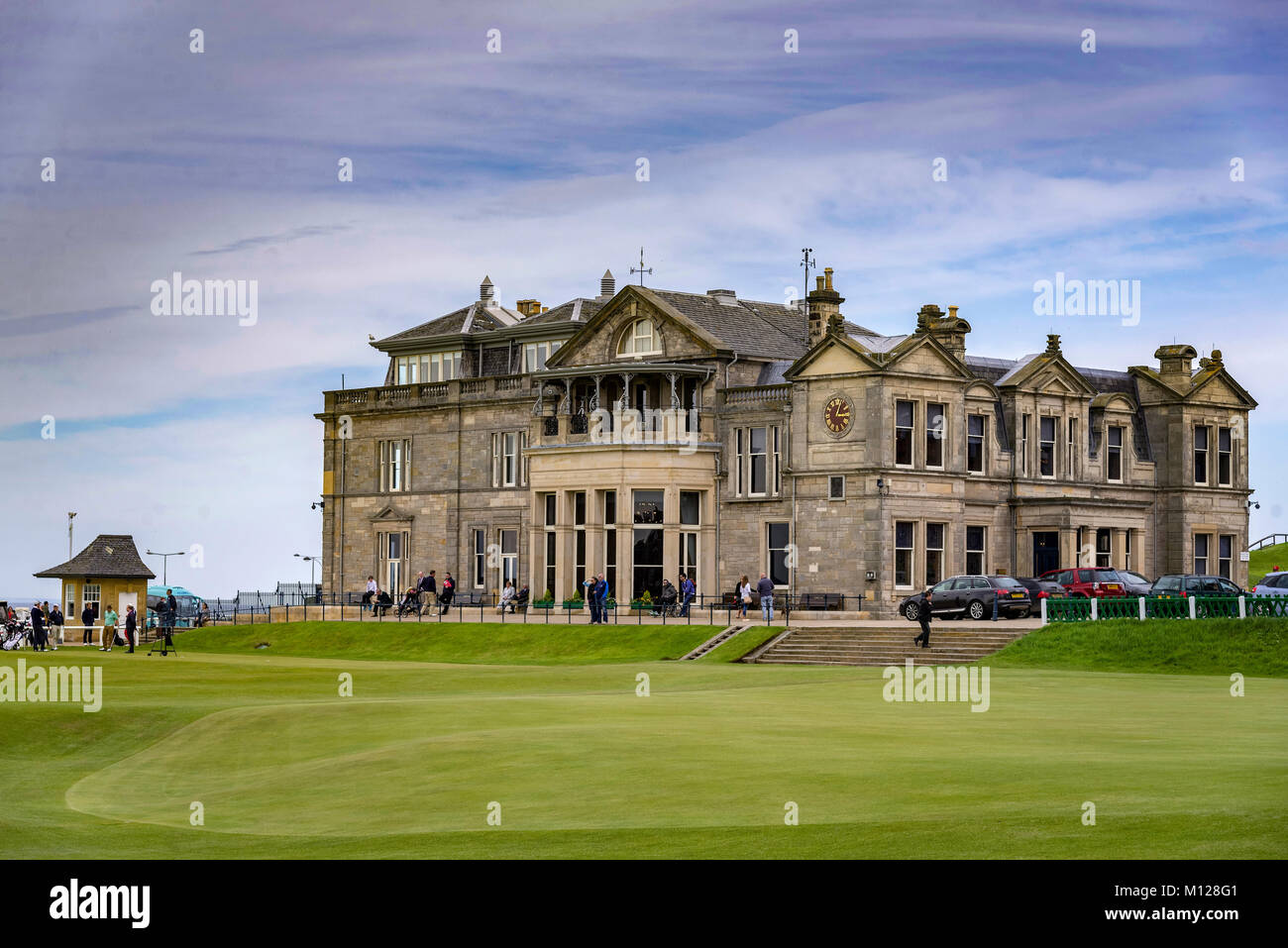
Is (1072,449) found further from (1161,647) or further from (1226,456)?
(1161,647)

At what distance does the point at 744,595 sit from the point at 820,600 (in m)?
2.78

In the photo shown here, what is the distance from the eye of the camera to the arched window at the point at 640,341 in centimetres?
6525

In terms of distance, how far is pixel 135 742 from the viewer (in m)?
29.5

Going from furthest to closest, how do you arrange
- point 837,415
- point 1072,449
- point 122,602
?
point 122,602 → point 1072,449 → point 837,415

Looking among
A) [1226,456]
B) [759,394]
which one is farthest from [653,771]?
[1226,456]

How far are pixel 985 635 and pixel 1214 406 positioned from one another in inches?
967

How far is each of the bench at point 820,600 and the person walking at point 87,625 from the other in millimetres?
27137

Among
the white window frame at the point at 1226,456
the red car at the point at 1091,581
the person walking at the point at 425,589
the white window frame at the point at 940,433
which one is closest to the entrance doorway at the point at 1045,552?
the white window frame at the point at 940,433

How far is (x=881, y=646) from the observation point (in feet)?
156

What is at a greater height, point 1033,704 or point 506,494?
point 506,494

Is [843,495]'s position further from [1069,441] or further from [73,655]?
[73,655]

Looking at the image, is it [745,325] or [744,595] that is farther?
[745,325]

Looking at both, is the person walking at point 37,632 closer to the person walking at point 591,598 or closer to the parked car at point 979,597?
the person walking at point 591,598
